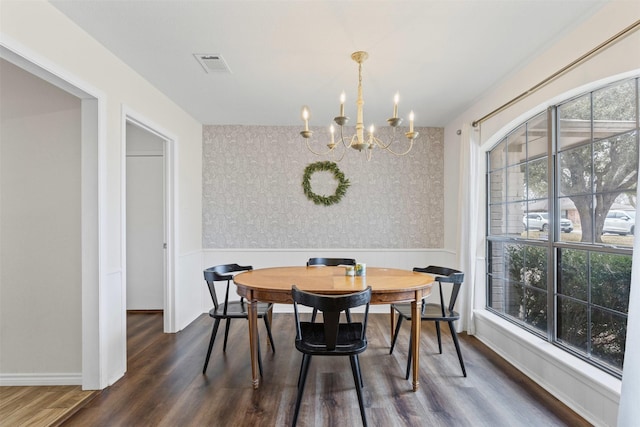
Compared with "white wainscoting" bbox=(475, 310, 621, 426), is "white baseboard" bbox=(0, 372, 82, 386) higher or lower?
lower

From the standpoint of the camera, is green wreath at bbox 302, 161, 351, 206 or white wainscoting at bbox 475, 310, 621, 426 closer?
white wainscoting at bbox 475, 310, 621, 426

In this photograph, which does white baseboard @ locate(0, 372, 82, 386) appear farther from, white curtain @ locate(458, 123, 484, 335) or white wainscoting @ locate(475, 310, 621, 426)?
white curtain @ locate(458, 123, 484, 335)

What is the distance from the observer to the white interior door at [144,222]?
4.61m

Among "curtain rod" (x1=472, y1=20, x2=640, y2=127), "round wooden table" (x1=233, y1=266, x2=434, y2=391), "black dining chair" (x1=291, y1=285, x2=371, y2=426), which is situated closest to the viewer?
"curtain rod" (x1=472, y1=20, x2=640, y2=127)

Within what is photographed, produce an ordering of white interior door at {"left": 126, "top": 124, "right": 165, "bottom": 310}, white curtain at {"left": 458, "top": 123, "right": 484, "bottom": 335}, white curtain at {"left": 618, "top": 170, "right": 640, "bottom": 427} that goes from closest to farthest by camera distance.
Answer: white curtain at {"left": 618, "top": 170, "right": 640, "bottom": 427}, white curtain at {"left": 458, "top": 123, "right": 484, "bottom": 335}, white interior door at {"left": 126, "top": 124, "right": 165, "bottom": 310}

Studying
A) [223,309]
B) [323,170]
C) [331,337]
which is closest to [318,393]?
[331,337]

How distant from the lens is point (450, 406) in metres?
2.34

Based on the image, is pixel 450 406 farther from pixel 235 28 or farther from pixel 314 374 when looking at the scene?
pixel 235 28

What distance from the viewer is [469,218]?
12.3 ft

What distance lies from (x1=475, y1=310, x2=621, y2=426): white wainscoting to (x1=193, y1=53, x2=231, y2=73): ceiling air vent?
3367mm

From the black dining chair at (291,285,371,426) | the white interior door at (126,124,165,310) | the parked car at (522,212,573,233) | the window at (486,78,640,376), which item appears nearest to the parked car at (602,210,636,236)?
the window at (486,78,640,376)

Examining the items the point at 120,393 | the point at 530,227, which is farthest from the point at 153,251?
the point at 530,227

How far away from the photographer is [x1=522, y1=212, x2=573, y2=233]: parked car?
8.57ft

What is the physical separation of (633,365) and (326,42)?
8.50 ft
